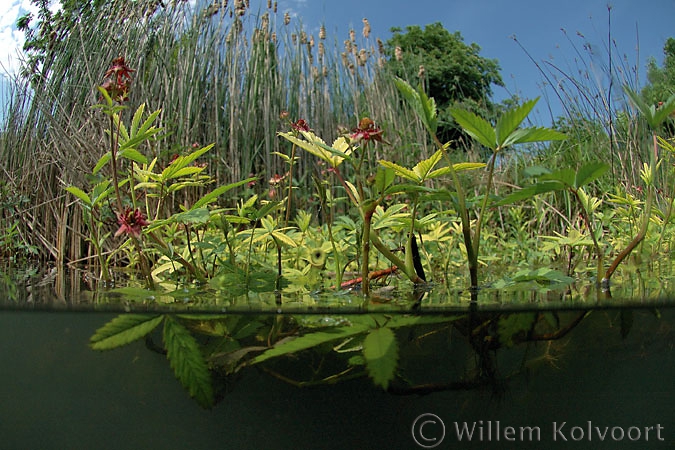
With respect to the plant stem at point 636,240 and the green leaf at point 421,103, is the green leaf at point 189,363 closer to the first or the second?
the green leaf at point 421,103

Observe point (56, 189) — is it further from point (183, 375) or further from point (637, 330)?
point (637, 330)

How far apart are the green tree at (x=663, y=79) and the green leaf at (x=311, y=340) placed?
635 millimetres

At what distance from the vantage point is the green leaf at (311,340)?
40 cm

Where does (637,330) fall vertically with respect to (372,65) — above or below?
below

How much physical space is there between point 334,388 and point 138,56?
2.79 ft

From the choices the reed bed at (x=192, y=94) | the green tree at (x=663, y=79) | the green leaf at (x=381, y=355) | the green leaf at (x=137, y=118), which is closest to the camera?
the green leaf at (x=381, y=355)

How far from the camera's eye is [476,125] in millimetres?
456

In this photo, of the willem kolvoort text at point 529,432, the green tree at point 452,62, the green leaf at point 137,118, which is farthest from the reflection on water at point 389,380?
the green tree at point 452,62

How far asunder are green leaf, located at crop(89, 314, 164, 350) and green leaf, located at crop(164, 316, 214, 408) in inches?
0.7

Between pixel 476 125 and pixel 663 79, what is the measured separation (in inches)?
19.6

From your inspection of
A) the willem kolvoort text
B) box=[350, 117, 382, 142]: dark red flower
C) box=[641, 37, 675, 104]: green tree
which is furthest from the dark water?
box=[641, 37, 675, 104]: green tree

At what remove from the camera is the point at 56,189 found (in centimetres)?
100

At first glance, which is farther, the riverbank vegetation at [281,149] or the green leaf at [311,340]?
the riverbank vegetation at [281,149]

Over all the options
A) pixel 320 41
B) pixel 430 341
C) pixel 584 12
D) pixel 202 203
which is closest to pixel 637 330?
pixel 430 341
